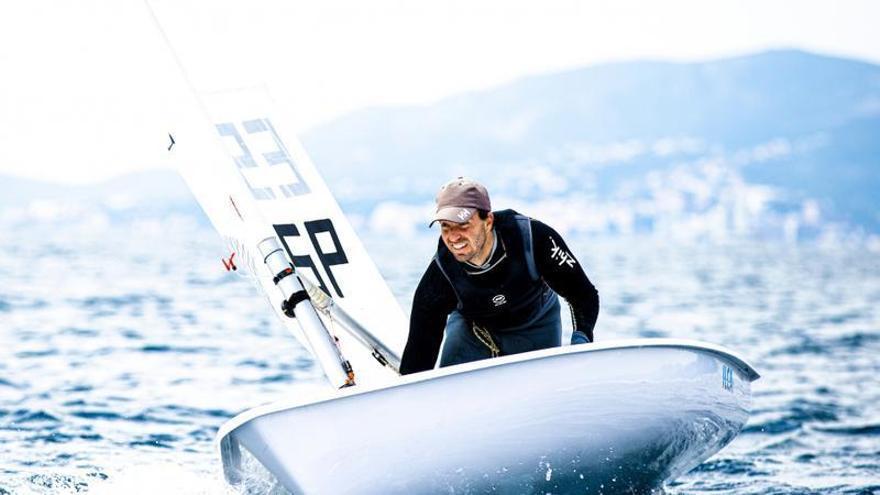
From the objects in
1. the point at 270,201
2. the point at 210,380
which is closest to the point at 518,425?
the point at 270,201

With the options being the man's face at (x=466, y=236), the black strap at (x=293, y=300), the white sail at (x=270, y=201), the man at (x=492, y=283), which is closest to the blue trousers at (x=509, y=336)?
Result: the man at (x=492, y=283)

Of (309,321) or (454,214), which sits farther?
(309,321)

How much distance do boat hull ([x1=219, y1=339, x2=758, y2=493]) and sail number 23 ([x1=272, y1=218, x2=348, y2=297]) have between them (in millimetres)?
1347

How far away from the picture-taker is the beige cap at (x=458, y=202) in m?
4.18

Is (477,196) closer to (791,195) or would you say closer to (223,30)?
(223,30)

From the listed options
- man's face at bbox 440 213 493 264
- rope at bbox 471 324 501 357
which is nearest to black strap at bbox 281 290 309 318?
rope at bbox 471 324 501 357

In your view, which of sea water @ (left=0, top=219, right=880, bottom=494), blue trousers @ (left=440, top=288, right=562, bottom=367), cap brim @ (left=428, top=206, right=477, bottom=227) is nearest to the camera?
cap brim @ (left=428, top=206, right=477, bottom=227)

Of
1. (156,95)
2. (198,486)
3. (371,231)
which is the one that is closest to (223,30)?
(156,95)

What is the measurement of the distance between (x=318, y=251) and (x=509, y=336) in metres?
1.12

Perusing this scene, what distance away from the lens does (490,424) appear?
3932 mm

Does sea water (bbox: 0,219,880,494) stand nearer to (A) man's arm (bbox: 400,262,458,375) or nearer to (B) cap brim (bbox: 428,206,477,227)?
(A) man's arm (bbox: 400,262,458,375)

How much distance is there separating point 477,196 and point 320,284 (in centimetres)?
141

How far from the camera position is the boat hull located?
12.7 feet

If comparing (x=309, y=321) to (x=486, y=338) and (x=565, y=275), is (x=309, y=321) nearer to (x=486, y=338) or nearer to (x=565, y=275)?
(x=486, y=338)
